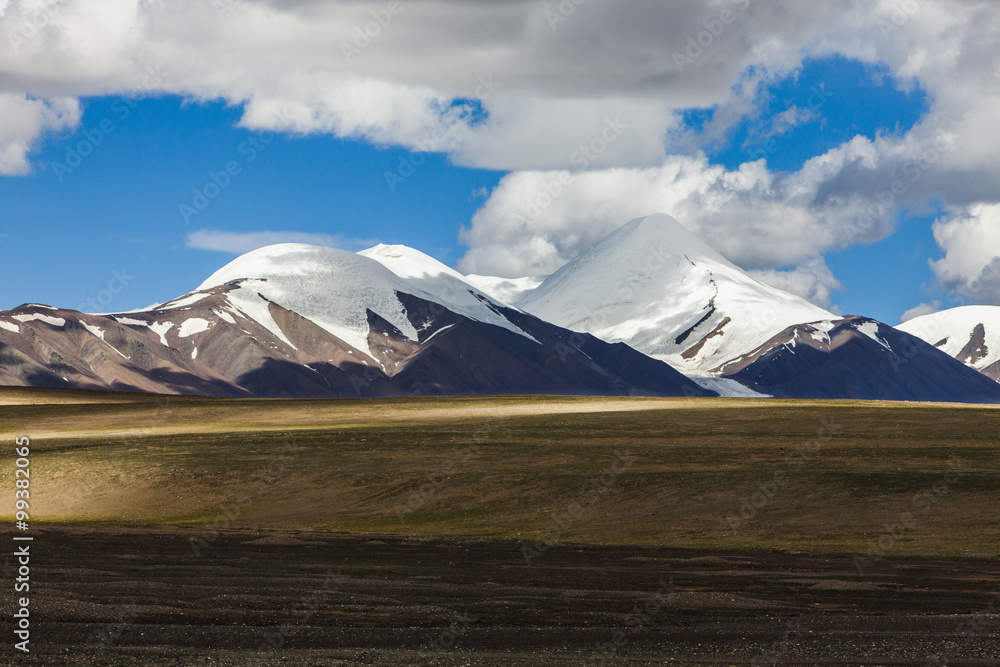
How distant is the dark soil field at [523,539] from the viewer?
23.9 m

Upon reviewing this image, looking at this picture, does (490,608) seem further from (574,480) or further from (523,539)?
(574,480)

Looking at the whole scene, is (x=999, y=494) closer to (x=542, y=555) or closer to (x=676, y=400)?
(x=542, y=555)

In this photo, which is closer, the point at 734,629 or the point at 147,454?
the point at 734,629

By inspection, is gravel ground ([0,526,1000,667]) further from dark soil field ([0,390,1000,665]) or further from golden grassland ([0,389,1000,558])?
golden grassland ([0,389,1000,558])

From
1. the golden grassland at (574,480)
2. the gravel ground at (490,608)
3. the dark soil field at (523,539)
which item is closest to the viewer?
the gravel ground at (490,608)

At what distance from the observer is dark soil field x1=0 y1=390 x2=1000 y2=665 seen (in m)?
23.9

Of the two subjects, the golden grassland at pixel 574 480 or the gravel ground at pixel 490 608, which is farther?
the golden grassland at pixel 574 480

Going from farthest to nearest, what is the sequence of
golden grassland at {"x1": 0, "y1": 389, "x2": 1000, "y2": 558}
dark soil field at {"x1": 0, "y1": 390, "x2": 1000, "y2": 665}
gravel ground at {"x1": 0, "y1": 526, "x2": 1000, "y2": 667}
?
golden grassland at {"x1": 0, "y1": 389, "x2": 1000, "y2": 558} → dark soil field at {"x1": 0, "y1": 390, "x2": 1000, "y2": 665} → gravel ground at {"x1": 0, "y1": 526, "x2": 1000, "y2": 667}

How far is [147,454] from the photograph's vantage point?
69.2 m

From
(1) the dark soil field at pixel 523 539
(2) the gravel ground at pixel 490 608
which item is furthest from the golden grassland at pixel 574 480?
(2) the gravel ground at pixel 490 608

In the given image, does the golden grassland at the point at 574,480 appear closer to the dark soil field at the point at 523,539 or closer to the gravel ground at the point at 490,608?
the dark soil field at the point at 523,539

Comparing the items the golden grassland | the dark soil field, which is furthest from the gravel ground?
the golden grassland

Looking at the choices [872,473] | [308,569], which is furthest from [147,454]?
[872,473]

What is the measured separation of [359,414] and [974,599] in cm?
8127
